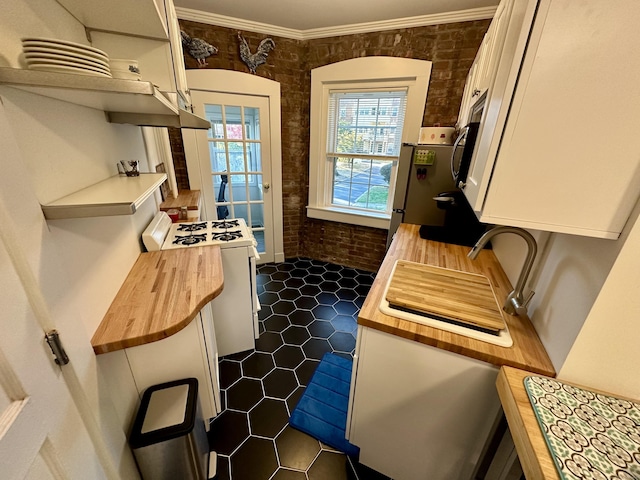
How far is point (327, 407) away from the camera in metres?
1.58

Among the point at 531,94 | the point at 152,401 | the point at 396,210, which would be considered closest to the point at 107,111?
the point at 152,401

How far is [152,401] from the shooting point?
1076mm

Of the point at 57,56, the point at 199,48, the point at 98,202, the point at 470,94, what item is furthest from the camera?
→ the point at 199,48

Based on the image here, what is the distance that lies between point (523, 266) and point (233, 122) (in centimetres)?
277

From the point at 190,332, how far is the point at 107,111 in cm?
105

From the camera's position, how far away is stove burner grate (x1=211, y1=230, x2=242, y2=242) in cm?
168

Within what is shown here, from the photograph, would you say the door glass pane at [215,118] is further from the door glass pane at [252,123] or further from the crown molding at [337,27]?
the crown molding at [337,27]

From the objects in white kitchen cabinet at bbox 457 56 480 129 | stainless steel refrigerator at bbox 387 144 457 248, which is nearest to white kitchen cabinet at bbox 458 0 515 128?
white kitchen cabinet at bbox 457 56 480 129

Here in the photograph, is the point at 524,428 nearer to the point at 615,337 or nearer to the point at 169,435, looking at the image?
the point at 615,337

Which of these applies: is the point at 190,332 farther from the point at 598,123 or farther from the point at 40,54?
the point at 598,123

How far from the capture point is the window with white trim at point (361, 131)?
2.42m

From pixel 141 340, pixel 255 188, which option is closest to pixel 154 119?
pixel 141 340

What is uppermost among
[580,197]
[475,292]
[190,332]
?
[580,197]

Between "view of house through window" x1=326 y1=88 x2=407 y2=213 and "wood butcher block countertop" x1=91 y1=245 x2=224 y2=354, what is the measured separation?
1936mm
